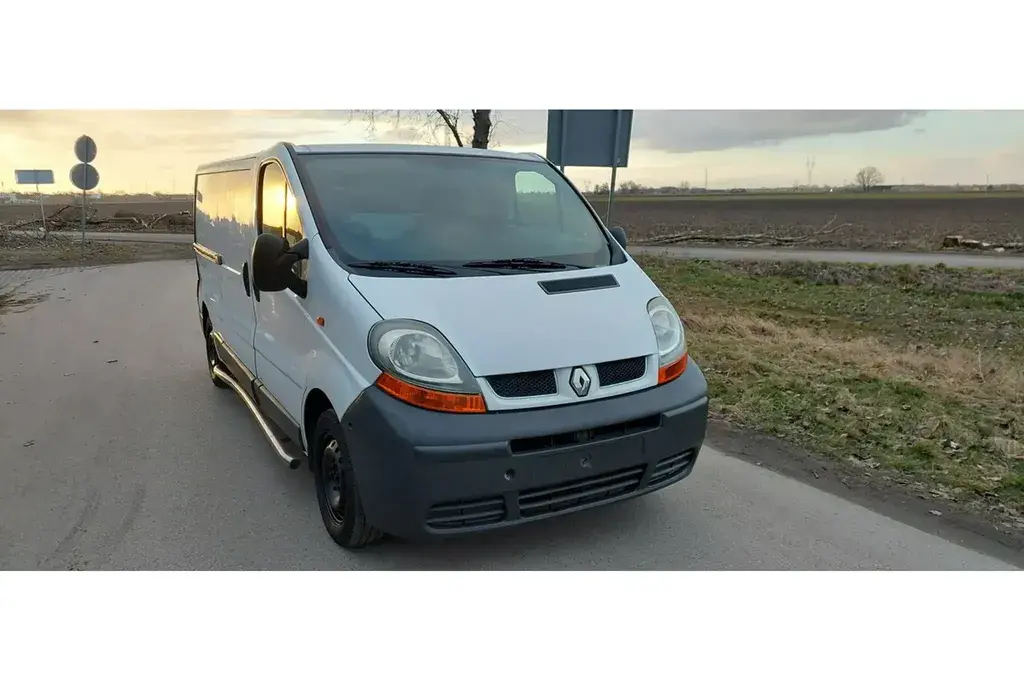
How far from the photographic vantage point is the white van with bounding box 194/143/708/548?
297cm

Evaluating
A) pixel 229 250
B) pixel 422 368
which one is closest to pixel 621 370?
pixel 422 368

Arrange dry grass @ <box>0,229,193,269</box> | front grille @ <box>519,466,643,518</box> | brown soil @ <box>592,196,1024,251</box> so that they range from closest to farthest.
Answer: front grille @ <box>519,466,643,518</box>, dry grass @ <box>0,229,193,269</box>, brown soil @ <box>592,196,1024,251</box>

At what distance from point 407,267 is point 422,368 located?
2.26ft

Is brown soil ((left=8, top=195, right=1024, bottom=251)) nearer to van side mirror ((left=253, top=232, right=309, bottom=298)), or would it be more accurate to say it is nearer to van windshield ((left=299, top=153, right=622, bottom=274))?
van windshield ((left=299, top=153, right=622, bottom=274))

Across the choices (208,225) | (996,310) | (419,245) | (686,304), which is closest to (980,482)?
(419,245)

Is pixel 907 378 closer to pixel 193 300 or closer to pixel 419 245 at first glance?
pixel 419 245

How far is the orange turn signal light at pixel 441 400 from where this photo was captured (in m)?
2.97

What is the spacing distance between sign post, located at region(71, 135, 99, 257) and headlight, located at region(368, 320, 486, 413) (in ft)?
63.2

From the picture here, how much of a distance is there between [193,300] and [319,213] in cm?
907

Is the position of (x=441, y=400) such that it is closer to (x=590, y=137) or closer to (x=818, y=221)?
(x=590, y=137)

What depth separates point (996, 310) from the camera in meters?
10.6

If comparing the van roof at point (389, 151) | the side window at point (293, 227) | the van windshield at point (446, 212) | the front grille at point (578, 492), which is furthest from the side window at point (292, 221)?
the front grille at point (578, 492)

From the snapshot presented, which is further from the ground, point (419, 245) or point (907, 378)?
point (419, 245)

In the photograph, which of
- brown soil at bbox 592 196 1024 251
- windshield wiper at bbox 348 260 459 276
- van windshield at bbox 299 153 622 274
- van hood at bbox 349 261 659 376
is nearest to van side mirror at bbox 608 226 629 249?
van windshield at bbox 299 153 622 274
